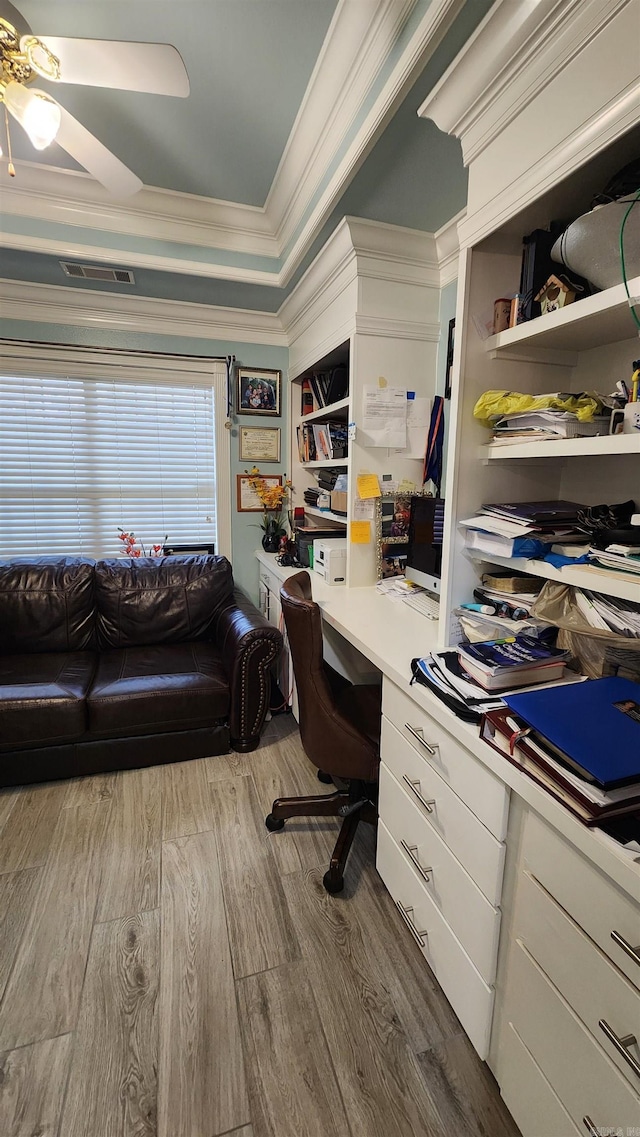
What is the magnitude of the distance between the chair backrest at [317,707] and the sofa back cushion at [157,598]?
1.32 m

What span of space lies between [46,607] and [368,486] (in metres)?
1.87

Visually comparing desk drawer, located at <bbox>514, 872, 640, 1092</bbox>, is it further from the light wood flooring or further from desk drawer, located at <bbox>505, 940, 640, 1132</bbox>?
the light wood flooring

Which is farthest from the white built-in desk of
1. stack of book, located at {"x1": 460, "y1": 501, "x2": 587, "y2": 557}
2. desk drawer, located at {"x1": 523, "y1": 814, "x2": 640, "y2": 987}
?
stack of book, located at {"x1": 460, "y1": 501, "x2": 587, "y2": 557}

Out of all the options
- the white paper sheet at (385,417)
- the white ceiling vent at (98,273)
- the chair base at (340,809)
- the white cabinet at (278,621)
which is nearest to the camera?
the chair base at (340,809)

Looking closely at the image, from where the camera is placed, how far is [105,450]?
9.58ft

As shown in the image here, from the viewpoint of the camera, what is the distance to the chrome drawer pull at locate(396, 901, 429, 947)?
1260 millimetres

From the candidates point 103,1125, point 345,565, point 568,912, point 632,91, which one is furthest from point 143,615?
point 632,91

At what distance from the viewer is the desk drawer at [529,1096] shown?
0.83m

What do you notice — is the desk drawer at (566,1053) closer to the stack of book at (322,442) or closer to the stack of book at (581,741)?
the stack of book at (581,741)

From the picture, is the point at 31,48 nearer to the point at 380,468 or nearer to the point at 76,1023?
the point at 380,468

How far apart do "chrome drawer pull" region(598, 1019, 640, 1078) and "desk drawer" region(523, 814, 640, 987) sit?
0.29ft

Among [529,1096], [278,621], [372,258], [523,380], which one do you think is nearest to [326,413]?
[372,258]

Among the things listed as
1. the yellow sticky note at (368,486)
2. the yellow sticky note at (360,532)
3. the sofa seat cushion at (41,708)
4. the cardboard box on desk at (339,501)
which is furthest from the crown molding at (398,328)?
the sofa seat cushion at (41,708)

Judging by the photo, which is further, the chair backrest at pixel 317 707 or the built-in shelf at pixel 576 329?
the chair backrest at pixel 317 707
